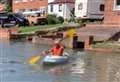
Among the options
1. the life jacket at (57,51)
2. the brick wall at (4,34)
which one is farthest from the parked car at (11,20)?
the life jacket at (57,51)

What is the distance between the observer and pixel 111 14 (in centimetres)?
4662

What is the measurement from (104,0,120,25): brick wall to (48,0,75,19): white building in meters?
29.4

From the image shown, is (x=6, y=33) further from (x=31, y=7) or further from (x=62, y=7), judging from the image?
(x=31, y=7)

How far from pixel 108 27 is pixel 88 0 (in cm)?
2988

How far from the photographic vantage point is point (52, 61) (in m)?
29.2

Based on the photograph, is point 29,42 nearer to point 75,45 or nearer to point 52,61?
point 75,45

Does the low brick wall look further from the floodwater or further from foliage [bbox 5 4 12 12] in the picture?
foliage [bbox 5 4 12 12]

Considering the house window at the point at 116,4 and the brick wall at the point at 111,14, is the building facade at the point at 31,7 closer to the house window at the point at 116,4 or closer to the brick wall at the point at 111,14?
the brick wall at the point at 111,14

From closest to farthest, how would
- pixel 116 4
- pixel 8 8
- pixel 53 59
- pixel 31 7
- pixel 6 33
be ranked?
pixel 53 59
pixel 116 4
pixel 6 33
pixel 31 7
pixel 8 8

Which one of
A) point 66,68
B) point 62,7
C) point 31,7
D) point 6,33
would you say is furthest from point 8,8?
point 66,68

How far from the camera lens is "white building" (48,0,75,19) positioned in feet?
255

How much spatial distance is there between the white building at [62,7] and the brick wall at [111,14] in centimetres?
2941

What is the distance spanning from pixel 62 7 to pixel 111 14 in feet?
107

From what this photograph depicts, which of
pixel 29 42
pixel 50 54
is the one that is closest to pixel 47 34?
pixel 29 42
